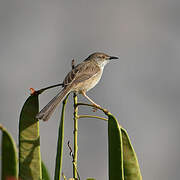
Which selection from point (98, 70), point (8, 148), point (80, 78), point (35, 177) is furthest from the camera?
point (98, 70)

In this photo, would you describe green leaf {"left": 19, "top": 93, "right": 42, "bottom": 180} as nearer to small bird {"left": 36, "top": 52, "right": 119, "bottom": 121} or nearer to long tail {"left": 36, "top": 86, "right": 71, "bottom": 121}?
long tail {"left": 36, "top": 86, "right": 71, "bottom": 121}

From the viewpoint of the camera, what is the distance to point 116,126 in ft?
5.57

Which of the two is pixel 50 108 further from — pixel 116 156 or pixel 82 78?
pixel 82 78

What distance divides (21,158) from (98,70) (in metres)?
2.52

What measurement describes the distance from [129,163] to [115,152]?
8.9 inches

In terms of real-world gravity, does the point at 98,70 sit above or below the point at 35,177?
above

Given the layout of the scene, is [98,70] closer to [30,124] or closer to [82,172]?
[30,124]

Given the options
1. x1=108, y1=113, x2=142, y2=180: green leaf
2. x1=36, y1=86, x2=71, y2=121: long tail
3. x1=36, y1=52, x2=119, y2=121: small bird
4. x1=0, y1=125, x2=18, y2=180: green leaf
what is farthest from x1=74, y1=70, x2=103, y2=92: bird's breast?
x1=0, y1=125, x2=18, y2=180: green leaf

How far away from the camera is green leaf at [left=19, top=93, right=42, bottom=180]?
176cm

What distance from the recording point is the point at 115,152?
1.67 m

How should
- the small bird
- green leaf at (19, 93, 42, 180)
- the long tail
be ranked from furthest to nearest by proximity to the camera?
the small bird, the long tail, green leaf at (19, 93, 42, 180)

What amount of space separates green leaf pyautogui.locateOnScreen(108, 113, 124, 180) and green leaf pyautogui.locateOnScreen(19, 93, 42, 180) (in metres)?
0.34

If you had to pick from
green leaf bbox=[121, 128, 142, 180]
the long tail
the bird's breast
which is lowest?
green leaf bbox=[121, 128, 142, 180]

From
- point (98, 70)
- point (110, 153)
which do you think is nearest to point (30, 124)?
point (110, 153)
